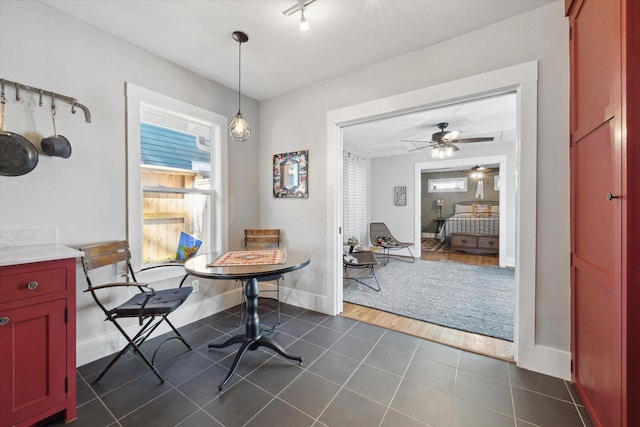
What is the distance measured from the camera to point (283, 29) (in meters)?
2.02

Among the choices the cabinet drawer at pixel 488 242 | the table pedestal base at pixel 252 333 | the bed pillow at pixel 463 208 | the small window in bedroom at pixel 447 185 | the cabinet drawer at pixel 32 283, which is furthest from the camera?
the small window in bedroom at pixel 447 185

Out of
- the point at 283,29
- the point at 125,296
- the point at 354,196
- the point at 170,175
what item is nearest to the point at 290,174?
the point at 170,175

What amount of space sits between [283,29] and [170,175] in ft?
5.84

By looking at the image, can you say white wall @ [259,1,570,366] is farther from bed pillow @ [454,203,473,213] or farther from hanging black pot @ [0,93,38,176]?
bed pillow @ [454,203,473,213]

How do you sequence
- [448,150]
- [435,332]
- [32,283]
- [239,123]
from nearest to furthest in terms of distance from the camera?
[32,283]
[239,123]
[435,332]
[448,150]

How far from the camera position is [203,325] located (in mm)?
2568

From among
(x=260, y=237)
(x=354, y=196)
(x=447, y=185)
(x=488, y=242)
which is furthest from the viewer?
(x=447, y=185)

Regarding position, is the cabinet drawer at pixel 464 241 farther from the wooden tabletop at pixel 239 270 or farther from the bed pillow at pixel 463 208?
the wooden tabletop at pixel 239 270

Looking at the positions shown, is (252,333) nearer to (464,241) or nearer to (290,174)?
(290,174)

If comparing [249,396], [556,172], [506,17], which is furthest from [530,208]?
[249,396]

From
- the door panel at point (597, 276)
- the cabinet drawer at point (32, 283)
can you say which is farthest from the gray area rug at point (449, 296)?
the cabinet drawer at point (32, 283)

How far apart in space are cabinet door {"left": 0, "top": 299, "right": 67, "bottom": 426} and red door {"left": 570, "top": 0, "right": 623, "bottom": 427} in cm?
275

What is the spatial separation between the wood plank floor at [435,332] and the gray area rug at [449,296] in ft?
0.34

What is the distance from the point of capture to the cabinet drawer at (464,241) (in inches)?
253
